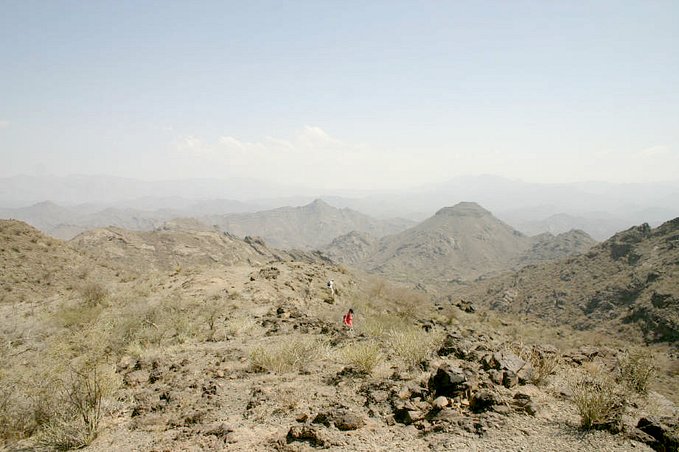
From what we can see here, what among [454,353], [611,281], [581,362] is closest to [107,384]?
[454,353]

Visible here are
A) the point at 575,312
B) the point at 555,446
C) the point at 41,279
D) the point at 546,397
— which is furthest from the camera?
the point at 575,312

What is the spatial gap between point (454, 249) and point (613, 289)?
3746 inches

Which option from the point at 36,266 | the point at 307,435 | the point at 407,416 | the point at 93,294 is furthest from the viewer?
the point at 36,266

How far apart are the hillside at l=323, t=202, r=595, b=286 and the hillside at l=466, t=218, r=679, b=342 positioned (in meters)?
42.2

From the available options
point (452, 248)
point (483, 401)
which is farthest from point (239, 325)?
point (452, 248)

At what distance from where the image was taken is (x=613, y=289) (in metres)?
39.1

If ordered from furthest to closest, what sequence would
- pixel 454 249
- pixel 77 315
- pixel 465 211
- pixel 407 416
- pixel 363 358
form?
pixel 465 211, pixel 454 249, pixel 77 315, pixel 363 358, pixel 407 416

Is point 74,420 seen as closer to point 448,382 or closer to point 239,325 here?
point 448,382

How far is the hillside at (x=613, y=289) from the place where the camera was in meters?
29.5

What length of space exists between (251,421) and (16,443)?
3.43 meters

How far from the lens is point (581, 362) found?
9461 millimetres

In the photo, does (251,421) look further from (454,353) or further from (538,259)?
(538,259)

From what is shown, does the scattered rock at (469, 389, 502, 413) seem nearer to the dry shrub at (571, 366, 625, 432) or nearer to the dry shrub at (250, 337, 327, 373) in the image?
the dry shrub at (571, 366, 625, 432)

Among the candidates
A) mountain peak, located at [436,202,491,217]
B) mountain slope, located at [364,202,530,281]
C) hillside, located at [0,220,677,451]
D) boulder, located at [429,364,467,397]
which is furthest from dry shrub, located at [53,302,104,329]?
mountain peak, located at [436,202,491,217]
